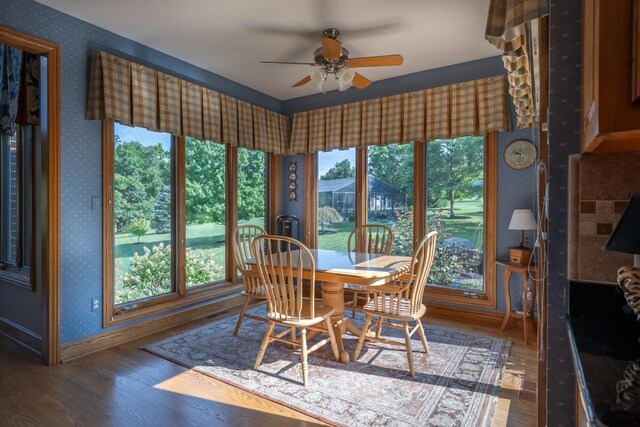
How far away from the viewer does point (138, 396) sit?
215 centimetres

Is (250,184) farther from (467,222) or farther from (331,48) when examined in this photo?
(467,222)

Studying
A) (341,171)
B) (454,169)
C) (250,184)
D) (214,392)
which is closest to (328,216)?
(341,171)

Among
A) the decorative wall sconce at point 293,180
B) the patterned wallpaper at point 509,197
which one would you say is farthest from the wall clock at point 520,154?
the decorative wall sconce at point 293,180

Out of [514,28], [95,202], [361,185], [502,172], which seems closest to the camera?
[514,28]

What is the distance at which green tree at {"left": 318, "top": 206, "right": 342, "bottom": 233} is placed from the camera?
4.53m

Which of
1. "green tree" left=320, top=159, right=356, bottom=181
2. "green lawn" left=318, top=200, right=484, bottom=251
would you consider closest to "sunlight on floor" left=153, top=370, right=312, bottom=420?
"green lawn" left=318, top=200, right=484, bottom=251

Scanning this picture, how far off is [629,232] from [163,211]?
3503 mm

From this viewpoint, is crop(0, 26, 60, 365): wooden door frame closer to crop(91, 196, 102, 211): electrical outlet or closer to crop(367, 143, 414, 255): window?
crop(91, 196, 102, 211): electrical outlet

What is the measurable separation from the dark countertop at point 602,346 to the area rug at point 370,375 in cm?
109

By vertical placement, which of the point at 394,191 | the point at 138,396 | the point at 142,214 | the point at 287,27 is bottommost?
the point at 138,396

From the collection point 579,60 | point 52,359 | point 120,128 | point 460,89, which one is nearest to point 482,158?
point 460,89

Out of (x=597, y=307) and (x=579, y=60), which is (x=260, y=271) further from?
(x=579, y=60)

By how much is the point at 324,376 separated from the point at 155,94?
9.27 feet

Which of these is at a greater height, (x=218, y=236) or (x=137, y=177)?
(x=137, y=177)
